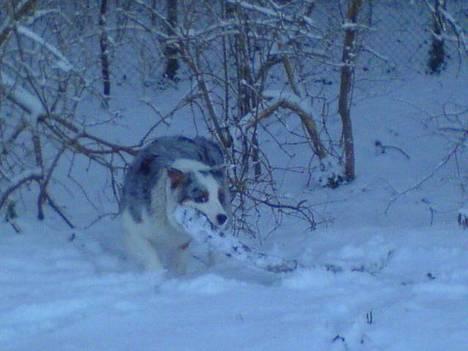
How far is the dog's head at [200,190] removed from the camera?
19.9ft

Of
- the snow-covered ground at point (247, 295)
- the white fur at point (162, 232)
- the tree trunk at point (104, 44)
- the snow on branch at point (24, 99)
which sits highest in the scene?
the tree trunk at point (104, 44)

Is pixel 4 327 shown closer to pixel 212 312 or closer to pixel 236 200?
pixel 212 312

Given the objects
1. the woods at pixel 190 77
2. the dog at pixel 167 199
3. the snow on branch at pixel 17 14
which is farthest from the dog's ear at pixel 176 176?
the snow on branch at pixel 17 14

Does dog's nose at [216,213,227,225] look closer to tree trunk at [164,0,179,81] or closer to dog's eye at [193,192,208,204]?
dog's eye at [193,192,208,204]

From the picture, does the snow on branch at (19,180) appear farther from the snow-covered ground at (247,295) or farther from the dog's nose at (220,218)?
the dog's nose at (220,218)

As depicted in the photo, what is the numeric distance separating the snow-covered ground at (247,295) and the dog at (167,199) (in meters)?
0.25

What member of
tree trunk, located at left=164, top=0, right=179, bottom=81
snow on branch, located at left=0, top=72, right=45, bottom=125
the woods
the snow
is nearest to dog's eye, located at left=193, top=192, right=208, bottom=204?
the snow

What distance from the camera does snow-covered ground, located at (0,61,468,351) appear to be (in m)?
4.50

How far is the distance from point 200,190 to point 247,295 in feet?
3.51

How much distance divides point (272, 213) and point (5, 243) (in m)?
2.37

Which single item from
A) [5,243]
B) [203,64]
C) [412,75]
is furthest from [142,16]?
[412,75]

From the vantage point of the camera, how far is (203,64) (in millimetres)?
9195

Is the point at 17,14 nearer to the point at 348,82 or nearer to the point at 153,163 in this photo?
the point at 153,163

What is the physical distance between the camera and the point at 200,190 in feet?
20.1
